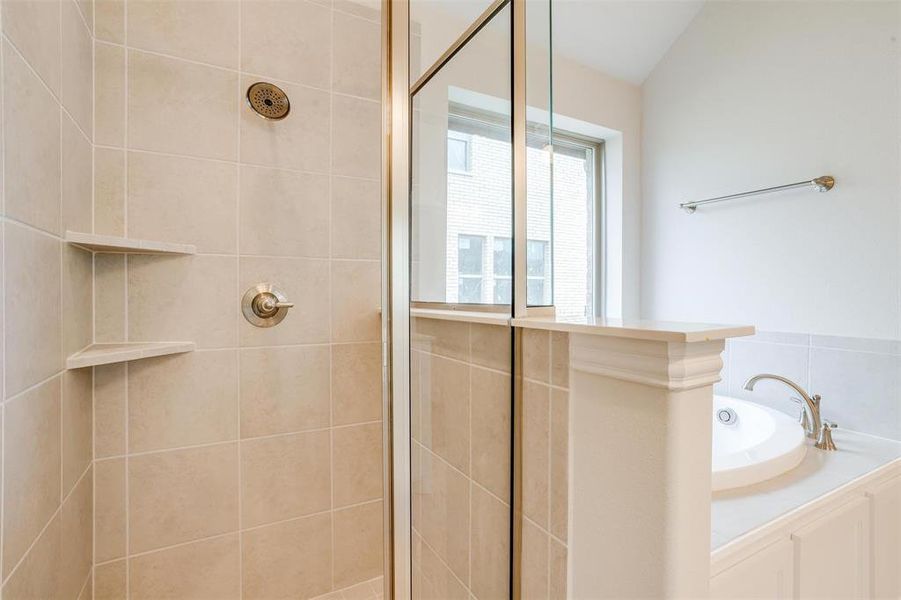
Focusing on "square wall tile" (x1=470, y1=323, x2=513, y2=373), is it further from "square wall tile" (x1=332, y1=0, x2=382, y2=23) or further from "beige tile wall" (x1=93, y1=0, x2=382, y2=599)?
"square wall tile" (x1=332, y1=0, x2=382, y2=23)

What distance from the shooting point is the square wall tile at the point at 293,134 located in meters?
1.17

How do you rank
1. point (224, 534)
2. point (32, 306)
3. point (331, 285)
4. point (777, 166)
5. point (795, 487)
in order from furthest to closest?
point (777, 166), point (331, 285), point (224, 534), point (795, 487), point (32, 306)

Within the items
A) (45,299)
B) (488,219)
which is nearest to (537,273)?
(488,219)

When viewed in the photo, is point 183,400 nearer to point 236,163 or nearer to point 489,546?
point 236,163

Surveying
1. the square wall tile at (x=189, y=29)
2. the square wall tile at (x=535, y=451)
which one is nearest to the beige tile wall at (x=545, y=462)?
the square wall tile at (x=535, y=451)

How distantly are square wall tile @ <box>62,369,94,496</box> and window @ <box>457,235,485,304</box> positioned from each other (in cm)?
82

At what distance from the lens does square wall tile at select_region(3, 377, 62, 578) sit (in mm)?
567

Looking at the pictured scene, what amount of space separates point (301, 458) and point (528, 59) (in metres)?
1.22

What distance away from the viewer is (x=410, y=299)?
591 mm

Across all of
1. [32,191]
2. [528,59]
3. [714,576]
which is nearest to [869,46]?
[528,59]

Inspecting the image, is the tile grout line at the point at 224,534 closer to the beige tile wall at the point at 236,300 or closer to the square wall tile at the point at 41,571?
the beige tile wall at the point at 236,300

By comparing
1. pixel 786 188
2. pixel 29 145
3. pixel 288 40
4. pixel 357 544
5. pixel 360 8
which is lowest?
pixel 357 544

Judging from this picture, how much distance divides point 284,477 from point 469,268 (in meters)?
0.95

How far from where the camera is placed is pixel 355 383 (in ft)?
4.34
